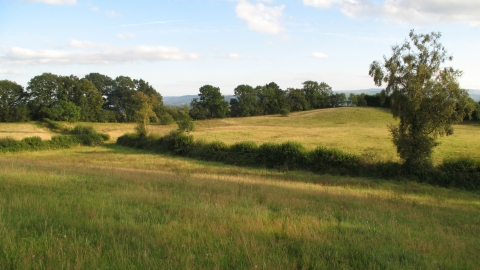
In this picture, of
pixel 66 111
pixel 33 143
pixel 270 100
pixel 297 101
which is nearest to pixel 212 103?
pixel 270 100

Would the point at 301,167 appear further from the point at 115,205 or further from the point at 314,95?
the point at 314,95

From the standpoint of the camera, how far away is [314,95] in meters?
105

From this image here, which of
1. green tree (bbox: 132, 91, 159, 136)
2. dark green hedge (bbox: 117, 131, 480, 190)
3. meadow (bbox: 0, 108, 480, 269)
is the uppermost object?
green tree (bbox: 132, 91, 159, 136)

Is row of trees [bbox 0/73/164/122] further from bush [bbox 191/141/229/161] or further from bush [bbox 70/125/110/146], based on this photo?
bush [bbox 191/141/229/161]

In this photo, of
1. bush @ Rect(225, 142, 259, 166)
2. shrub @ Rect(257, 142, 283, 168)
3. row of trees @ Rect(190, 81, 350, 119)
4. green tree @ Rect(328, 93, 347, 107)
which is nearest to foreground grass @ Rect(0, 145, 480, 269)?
shrub @ Rect(257, 142, 283, 168)

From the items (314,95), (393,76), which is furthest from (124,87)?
(393,76)

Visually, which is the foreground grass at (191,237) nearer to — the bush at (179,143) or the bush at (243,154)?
the bush at (243,154)

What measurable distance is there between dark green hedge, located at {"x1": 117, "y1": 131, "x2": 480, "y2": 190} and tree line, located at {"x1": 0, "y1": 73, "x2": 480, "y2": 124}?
57.4 feet

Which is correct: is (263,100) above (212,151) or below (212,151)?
above

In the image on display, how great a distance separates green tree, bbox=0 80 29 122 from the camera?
6775 cm

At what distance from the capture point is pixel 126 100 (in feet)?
311

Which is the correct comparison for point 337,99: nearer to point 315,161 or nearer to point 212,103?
point 212,103

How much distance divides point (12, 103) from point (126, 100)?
29.6 metres

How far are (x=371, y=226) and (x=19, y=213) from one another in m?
6.52
